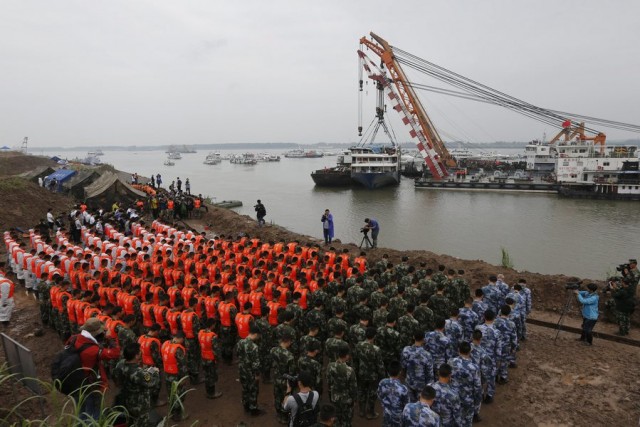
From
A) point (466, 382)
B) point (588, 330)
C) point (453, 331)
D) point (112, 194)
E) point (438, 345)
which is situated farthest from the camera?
point (112, 194)

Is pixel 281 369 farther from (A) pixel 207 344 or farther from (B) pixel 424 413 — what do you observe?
(B) pixel 424 413

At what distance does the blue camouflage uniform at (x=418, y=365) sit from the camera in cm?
462

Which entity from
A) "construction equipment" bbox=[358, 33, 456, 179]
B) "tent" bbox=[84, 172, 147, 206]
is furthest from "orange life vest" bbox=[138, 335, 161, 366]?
"construction equipment" bbox=[358, 33, 456, 179]

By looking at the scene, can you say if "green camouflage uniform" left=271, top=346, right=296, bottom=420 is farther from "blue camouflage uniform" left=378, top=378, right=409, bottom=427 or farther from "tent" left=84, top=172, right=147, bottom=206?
"tent" left=84, top=172, right=147, bottom=206

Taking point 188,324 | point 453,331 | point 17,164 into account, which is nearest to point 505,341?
point 453,331

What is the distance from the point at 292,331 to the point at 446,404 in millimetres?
1921

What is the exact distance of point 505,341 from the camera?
5.39m

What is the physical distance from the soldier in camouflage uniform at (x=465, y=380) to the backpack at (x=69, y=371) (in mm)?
3812

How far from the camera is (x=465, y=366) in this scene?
14.2 ft

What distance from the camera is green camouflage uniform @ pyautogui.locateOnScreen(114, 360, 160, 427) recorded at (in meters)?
4.14

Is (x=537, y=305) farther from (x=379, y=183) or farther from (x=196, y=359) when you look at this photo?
(x=379, y=183)

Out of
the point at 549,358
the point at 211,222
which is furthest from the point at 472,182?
the point at 549,358

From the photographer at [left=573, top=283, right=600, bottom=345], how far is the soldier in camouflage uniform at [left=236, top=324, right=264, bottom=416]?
5.29 m

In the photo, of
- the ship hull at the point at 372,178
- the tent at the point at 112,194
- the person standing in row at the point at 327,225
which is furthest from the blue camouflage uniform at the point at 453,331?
the ship hull at the point at 372,178
